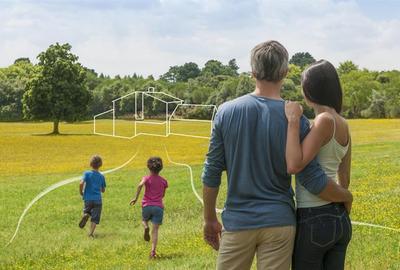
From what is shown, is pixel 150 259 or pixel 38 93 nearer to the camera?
pixel 150 259

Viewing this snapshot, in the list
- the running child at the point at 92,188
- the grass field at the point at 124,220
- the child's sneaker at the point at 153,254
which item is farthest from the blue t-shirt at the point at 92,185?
the child's sneaker at the point at 153,254

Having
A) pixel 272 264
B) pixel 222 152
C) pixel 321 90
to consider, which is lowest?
pixel 272 264

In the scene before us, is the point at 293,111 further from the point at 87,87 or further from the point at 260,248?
the point at 87,87

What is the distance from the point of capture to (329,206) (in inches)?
130

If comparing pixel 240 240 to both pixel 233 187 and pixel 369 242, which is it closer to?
pixel 233 187

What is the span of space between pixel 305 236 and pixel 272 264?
0.75 feet

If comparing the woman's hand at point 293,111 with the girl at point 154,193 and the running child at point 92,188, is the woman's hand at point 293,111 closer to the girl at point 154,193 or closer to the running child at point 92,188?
the girl at point 154,193

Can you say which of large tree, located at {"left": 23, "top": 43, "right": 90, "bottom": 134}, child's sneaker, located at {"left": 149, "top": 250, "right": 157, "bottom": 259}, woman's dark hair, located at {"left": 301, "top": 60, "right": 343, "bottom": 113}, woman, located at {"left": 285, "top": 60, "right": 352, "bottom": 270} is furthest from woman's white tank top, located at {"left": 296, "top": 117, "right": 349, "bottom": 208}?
large tree, located at {"left": 23, "top": 43, "right": 90, "bottom": 134}

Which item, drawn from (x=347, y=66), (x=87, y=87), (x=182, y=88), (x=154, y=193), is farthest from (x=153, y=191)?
(x=347, y=66)

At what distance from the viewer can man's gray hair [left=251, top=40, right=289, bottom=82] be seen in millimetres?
3252

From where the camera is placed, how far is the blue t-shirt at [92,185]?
9570 mm

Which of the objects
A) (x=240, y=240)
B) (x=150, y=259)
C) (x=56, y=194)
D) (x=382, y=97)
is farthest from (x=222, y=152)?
(x=382, y=97)

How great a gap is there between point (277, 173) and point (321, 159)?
0.26 metres

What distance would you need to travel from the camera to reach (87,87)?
99.6 ft
